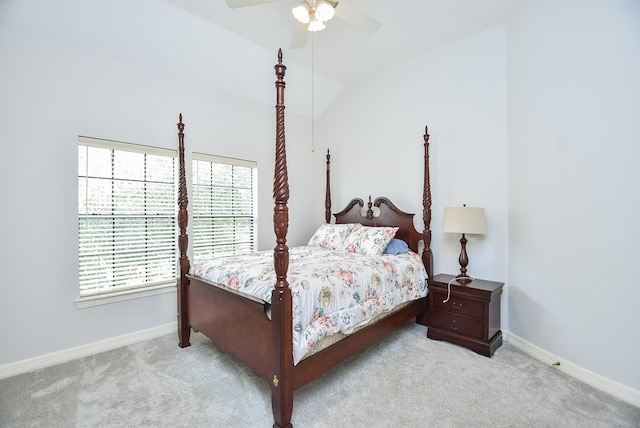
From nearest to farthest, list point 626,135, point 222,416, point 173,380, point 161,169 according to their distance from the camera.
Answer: point 222,416 < point 626,135 < point 173,380 < point 161,169

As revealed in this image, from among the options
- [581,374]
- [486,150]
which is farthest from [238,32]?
[581,374]

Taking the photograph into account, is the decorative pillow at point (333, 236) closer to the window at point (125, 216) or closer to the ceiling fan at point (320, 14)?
the window at point (125, 216)

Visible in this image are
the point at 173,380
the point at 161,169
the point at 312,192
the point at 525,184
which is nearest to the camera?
the point at 173,380

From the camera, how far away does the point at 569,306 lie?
2.27 meters

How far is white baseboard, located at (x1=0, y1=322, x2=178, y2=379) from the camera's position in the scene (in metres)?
2.28

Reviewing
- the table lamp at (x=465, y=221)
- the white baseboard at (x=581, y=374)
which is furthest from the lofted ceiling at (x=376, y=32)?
the white baseboard at (x=581, y=374)

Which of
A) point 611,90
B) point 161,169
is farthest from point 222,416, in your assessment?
point 611,90

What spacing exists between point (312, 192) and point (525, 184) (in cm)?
281

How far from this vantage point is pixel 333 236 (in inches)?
143

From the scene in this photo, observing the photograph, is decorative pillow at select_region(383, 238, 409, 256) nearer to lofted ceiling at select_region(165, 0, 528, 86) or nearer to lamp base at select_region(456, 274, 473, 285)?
lamp base at select_region(456, 274, 473, 285)

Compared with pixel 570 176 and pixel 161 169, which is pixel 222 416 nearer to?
pixel 161 169

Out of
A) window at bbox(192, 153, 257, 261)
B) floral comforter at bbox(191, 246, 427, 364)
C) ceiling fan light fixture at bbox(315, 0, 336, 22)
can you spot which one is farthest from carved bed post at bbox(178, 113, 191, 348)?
ceiling fan light fixture at bbox(315, 0, 336, 22)

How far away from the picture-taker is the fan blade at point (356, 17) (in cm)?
205

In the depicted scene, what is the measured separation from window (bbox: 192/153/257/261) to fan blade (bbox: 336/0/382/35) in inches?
82.5
